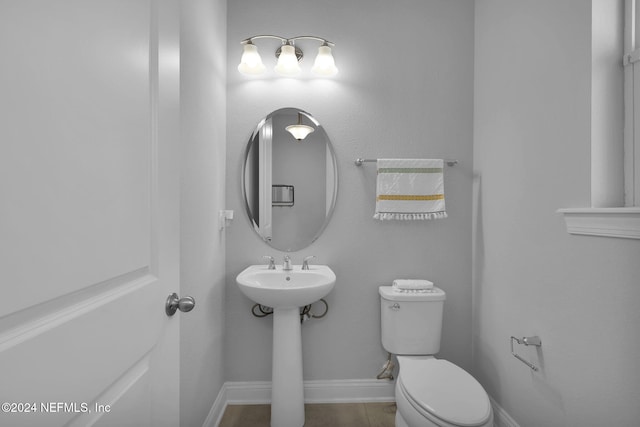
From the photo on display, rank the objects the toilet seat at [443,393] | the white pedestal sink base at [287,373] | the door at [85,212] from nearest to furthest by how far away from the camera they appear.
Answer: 1. the door at [85,212]
2. the toilet seat at [443,393]
3. the white pedestal sink base at [287,373]

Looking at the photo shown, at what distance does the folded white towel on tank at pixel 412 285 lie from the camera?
1742 millimetres

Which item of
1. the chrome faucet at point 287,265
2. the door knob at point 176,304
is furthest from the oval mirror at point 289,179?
the door knob at point 176,304

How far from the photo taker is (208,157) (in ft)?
5.14

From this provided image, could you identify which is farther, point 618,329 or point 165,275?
point 618,329

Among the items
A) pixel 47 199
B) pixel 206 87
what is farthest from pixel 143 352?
pixel 206 87

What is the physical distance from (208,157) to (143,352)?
1.09 m

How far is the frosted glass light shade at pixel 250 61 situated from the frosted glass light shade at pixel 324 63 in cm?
33

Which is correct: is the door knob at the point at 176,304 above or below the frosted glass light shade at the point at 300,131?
below

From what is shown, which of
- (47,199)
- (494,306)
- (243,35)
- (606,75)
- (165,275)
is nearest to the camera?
(47,199)

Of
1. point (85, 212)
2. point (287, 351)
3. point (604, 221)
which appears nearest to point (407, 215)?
point (604, 221)

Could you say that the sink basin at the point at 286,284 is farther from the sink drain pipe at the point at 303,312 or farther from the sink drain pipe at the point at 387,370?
the sink drain pipe at the point at 387,370

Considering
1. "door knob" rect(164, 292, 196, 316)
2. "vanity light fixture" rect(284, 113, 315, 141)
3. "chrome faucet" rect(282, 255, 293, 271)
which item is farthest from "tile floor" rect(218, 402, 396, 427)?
"vanity light fixture" rect(284, 113, 315, 141)

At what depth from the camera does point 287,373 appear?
162cm

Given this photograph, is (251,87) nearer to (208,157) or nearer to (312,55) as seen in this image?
(312,55)
